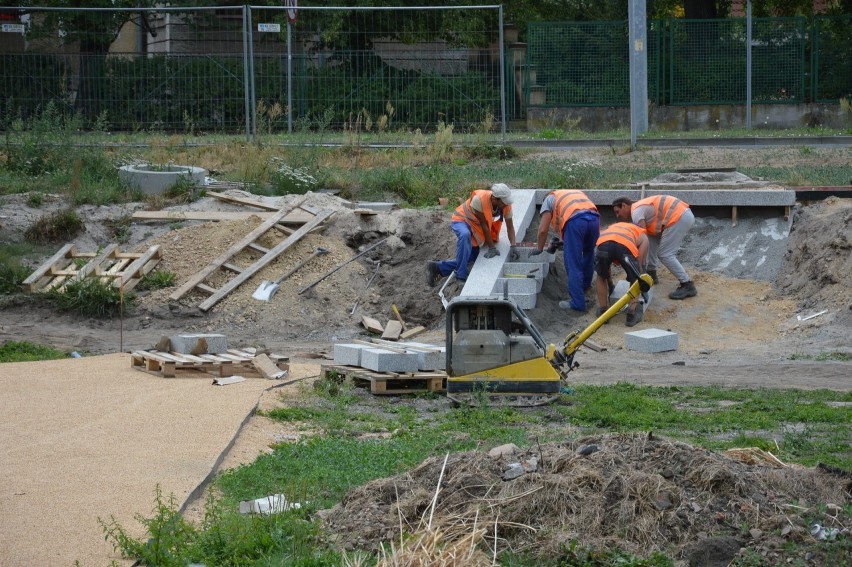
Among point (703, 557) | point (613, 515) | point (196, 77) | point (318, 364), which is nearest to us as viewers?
point (703, 557)

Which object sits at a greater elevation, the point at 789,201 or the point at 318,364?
the point at 789,201

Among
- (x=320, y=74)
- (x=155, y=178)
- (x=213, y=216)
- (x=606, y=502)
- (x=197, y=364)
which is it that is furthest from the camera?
(x=320, y=74)

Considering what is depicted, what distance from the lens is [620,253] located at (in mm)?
14344

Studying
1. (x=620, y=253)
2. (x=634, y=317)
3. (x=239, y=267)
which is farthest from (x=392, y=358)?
(x=239, y=267)

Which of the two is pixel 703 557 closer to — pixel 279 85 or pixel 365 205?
pixel 365 205

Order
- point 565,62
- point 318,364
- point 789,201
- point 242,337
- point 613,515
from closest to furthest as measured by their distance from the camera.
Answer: point 613,515
point 318,364
point 242,337
point 789,201
point 565,62

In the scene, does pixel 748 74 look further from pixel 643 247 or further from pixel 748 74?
pixel 643 247

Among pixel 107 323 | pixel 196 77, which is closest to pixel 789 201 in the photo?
pixel 107 323

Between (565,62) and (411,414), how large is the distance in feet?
61.2

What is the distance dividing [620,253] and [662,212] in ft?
3.96

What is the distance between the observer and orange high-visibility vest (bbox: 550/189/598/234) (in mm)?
14852

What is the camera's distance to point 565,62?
2736cm

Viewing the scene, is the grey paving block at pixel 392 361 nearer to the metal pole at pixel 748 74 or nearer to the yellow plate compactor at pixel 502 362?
the yellow plate compactor at pixel 502 362

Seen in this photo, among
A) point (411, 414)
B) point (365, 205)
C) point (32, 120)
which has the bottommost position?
point (411, 414)
